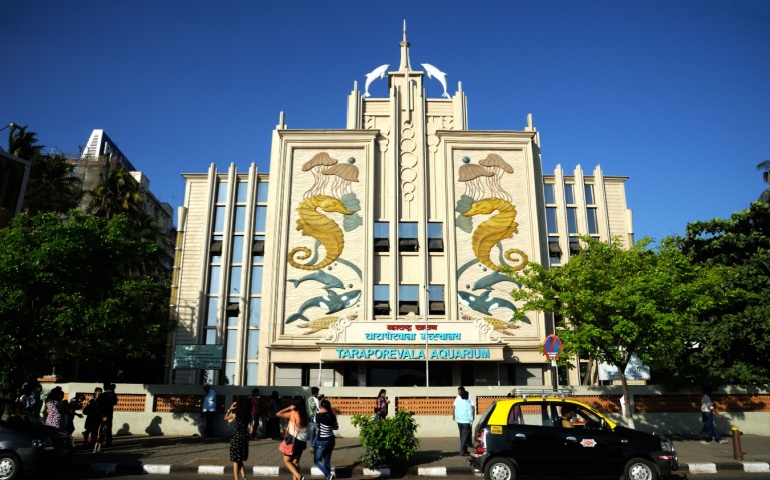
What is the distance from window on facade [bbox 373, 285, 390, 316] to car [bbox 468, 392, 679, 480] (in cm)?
2060

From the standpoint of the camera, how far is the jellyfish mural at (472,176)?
34312 millimetres

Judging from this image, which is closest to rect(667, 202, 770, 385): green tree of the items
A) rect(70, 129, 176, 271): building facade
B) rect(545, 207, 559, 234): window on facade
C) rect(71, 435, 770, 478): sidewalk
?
rect(71, 435, 770, 478): sidewalk

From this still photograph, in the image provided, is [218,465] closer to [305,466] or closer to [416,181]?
[305,466]

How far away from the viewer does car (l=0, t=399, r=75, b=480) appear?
446 inches

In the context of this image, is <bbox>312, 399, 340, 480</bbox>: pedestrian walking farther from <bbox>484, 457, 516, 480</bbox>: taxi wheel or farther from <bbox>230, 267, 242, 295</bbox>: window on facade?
<bbox>230, 267, 242, 295</bbox>: window on facade

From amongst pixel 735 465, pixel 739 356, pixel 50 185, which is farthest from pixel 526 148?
pixel 50 185

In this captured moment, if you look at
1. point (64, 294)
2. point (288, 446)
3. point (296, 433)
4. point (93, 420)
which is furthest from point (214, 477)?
point (64, 294)

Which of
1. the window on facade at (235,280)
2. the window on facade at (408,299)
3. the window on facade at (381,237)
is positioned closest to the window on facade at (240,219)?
the window on facade at (235,280)

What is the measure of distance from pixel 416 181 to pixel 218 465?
24.0 meters

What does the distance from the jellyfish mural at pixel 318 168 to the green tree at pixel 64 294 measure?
15570 mm

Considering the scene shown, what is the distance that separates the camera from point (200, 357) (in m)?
24.4

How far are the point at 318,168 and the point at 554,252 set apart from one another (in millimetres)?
15844

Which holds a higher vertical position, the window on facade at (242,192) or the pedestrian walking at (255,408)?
the window on facade at (242,192)

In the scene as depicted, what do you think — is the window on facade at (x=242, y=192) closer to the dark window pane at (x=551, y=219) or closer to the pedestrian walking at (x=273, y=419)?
the pedestrian walking at (x=273, y=419)
